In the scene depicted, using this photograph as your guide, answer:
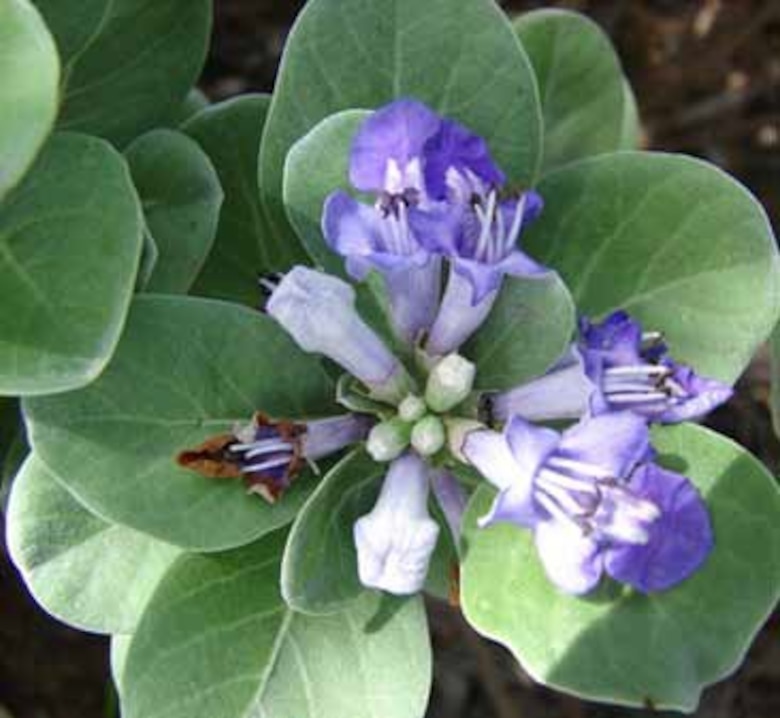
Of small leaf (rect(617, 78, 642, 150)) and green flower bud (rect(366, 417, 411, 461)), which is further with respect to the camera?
small leaf (rect(617, 78, 642, 150))

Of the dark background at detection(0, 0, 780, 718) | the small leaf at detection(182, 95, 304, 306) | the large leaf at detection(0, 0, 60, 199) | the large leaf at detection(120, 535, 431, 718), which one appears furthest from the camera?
the dark background at detection(0, 0, 780, 718)

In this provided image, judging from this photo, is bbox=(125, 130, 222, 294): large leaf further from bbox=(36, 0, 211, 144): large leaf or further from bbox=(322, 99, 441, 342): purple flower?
bbox=(322, 99, 441, 342): purple flower

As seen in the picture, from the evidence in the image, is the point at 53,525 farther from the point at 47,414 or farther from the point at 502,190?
the point at 502,190

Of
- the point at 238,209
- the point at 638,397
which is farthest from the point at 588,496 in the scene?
the point at 238,209

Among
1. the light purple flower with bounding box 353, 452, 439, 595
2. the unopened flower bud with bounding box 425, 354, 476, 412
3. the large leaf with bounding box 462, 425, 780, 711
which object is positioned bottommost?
the large leaf with bounding box 462, 425, 780, 711

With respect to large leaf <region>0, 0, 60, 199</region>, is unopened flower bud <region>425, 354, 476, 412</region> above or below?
below

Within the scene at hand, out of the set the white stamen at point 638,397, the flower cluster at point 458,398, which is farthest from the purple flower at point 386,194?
the white stamen at point 638,397

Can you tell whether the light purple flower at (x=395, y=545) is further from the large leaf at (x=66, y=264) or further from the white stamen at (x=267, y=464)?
the large leaf at (x=66, y=264)

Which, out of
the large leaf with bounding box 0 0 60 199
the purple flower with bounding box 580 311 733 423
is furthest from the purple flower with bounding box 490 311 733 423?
the large leaf with bounding box 0 0 60 199
